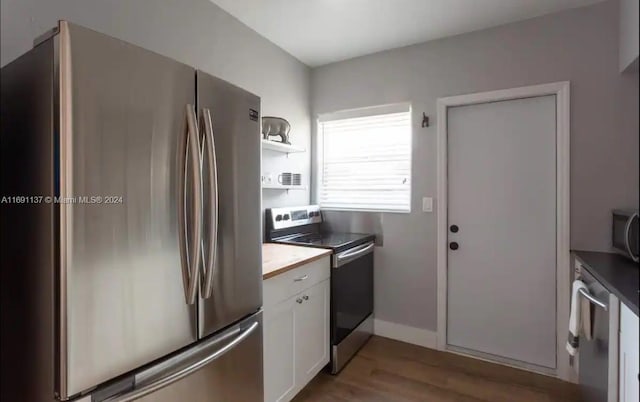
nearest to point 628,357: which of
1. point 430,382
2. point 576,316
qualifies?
point 576,316

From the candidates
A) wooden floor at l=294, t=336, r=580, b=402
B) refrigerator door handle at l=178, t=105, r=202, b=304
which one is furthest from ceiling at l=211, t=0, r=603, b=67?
wooden floor at l=294, t=336, r=580, b=402

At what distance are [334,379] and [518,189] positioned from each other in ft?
6.17

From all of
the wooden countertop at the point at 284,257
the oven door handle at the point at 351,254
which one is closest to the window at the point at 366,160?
the oven door handle at the point at 351,254

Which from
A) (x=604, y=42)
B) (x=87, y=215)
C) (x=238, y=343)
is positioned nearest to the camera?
(x=87, y=215)

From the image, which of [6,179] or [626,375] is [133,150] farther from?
[626,375]

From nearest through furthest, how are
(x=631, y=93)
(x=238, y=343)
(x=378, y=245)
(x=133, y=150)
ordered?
(x=631, y=93)
(x=133, y=150)
(x=238, y=343)
(x=378, y=245)

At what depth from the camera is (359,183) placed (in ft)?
9.64

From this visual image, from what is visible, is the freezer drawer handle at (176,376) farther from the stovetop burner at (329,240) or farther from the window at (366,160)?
the window at (366,160)

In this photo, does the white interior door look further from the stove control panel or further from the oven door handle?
the stove control panel

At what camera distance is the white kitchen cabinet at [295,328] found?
1.64 metres

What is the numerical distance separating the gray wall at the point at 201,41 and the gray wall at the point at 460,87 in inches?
→ 16.7

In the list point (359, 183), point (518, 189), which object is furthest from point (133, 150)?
point (518, 189)

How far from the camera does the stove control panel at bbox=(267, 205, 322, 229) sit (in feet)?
8.15

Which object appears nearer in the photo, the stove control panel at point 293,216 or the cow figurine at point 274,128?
the cow figurine at point 274,128
